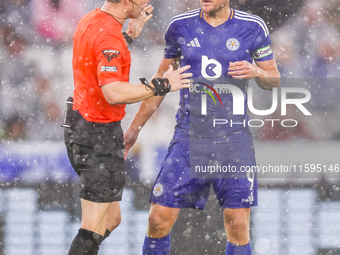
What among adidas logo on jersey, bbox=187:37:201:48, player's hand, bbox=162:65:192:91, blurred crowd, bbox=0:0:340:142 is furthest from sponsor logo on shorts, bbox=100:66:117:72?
blurred crowd, bbox=0:0:340:142

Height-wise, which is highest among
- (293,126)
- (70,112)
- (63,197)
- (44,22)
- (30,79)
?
(44,22)

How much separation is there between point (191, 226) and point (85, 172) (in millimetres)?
1860

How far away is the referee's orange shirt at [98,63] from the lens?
209 centimetres

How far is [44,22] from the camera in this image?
4.30 metres

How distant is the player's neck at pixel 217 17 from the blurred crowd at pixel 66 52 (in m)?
1.72

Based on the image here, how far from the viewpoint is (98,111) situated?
2312 millimetres

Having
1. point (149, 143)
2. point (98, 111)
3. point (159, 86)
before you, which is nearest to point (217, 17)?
point (159, 86)

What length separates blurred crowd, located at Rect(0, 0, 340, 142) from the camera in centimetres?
422

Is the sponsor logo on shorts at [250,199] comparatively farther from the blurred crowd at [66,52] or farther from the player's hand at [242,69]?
the blurred crowd at [66,52]

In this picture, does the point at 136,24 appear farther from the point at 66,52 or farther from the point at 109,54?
the point at 66,52

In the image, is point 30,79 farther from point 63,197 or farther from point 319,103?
point 319,103

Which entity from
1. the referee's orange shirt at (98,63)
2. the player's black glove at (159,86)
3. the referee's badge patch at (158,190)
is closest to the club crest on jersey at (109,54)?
the referee's orange shirt at (98,63)

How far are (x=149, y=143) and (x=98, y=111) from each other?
1858 millimetres

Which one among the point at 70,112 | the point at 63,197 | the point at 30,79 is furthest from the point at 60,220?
the point at 70,112
